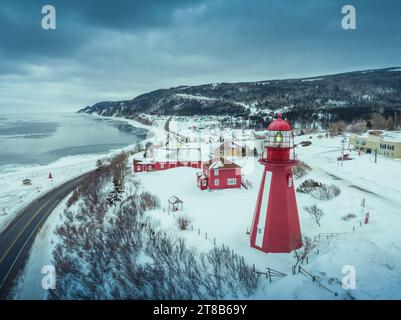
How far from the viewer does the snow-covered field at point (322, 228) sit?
1013 centimetres

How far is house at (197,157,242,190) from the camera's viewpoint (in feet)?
95.4

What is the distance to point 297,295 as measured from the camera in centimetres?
970

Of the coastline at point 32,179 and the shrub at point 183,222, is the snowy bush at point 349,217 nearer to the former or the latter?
the shrub at point 183,222

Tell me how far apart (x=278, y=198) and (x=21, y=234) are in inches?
775

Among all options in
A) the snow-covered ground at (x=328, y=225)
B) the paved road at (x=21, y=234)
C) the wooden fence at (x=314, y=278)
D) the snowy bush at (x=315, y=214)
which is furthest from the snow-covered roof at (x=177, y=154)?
the wooden fence at (x=314, y=278)

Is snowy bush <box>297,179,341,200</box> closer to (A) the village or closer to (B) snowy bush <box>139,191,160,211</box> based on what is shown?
(A) the village

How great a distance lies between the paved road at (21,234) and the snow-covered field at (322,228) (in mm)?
779

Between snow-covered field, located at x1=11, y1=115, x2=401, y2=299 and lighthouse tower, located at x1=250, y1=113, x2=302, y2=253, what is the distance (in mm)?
618

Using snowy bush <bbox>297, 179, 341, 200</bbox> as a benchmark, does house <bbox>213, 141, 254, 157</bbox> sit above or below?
above

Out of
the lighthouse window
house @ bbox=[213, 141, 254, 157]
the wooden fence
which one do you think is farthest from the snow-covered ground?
house @ bbox=[213, 141, 254, 157]

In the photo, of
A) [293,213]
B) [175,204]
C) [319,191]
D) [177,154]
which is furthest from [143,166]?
[293,213]

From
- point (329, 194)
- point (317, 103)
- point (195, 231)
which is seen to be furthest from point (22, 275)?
point (317, 103)

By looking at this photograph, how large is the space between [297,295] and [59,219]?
21.5m

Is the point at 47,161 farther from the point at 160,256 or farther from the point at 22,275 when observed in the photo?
the point at 160,256
